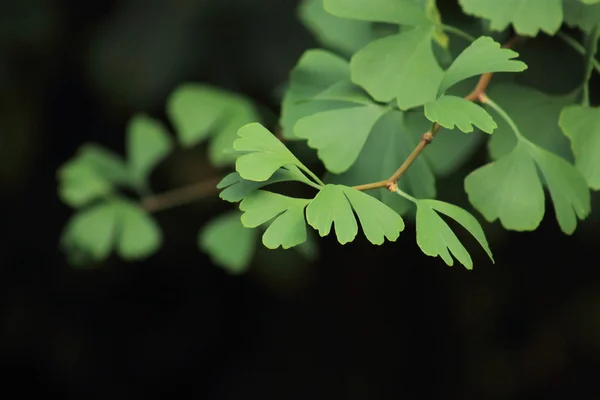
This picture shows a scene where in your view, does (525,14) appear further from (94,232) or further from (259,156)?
(94,232)

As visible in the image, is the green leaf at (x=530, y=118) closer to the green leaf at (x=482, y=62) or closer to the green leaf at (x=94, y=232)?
the green leaf at (x=482, y=62)

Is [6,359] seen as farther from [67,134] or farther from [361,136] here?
[361,136]

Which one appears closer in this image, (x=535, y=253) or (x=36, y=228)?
(x=535, y=253)

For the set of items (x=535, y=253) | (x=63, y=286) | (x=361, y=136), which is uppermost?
(x=361, y=136)

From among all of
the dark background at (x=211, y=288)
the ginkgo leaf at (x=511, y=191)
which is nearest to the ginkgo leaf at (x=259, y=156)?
the ginkgo leaf at (x=511, y=191)

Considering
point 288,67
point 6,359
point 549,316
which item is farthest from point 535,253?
point 6,359
